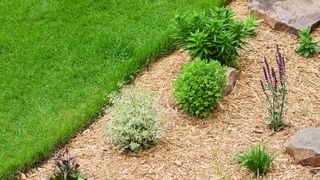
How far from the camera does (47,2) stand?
8.66 metres

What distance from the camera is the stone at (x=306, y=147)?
5.33 meters

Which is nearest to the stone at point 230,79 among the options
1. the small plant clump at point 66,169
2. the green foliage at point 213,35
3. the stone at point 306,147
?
the green foliage at point 213,35

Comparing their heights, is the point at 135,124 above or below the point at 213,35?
below

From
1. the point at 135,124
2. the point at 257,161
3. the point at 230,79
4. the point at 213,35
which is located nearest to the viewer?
the point at 257,161

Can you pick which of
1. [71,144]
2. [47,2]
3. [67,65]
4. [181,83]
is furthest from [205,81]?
[47,2]

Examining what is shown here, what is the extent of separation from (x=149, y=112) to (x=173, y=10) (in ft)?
8.93

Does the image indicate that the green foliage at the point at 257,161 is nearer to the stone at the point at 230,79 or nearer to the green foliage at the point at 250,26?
the stone at the point at 230,79

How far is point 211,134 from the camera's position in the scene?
6016 millimetres

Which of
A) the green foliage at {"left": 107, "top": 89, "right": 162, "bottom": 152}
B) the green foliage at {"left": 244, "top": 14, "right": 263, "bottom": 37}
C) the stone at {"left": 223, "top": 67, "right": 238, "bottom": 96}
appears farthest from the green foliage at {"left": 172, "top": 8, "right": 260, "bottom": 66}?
the green foliage at {"left": 107, "top": 89, "right": 162, "bottom": 152}

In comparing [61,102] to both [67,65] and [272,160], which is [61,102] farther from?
[272,160]

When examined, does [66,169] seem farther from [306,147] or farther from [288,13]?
[288,13]

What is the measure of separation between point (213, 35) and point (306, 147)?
1.79m

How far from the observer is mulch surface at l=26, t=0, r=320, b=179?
555 centimetres

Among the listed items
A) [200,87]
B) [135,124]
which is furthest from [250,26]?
[135,124]
